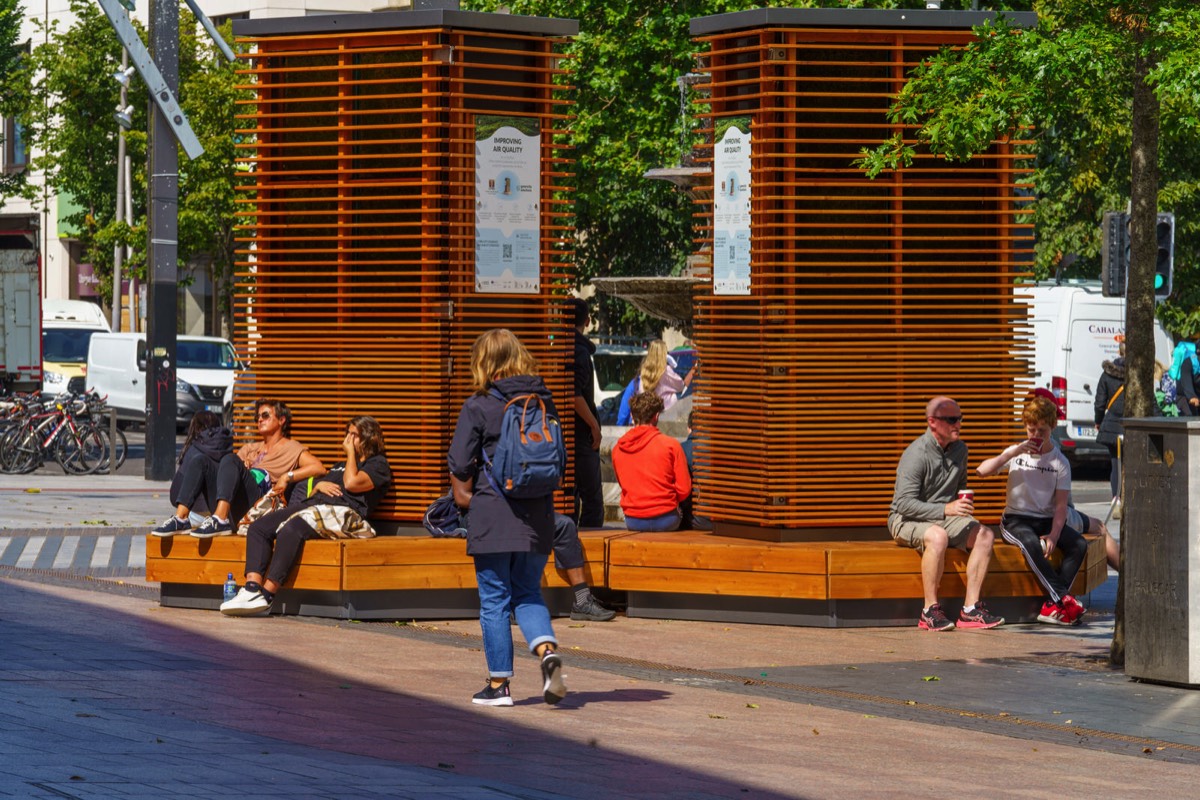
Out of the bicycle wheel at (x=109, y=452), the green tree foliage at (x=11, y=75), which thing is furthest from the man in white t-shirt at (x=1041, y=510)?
the green tree foliage at (x=11, y=75)

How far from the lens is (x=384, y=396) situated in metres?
12.7

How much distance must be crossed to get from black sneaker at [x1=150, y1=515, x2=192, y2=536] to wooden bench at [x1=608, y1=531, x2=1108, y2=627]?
8.76ft

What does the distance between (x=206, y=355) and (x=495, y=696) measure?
2901 cm

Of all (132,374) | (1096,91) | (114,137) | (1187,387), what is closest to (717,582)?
(1096,91)

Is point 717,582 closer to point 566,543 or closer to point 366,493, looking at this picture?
point 566,543

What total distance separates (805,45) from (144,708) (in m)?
5.93

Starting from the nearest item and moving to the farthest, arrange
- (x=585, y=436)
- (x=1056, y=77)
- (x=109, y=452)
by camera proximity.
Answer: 1. (x=1056, y=77)
2. (x=585, y=436)
3. (x=109, y=452)

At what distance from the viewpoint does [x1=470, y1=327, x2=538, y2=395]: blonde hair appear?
9.41 m

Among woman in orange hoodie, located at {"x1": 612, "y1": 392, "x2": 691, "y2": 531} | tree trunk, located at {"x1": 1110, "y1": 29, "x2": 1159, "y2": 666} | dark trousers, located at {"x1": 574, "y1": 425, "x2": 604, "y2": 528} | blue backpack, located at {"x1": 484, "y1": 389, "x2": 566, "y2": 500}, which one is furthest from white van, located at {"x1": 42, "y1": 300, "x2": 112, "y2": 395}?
blue backpack, located at {"x1": 484, "y1": 389, "x2": 566, "y2": 500}

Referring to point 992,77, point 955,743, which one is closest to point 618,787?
point 955,743

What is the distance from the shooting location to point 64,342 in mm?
39656

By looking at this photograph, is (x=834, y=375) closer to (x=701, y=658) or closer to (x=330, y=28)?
(x=701, y=658)

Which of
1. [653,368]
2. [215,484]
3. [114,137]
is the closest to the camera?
[215,484]

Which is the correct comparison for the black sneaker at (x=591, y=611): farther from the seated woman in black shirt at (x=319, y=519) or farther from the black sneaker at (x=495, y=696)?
the black sneaker at (x=495, y=696)
